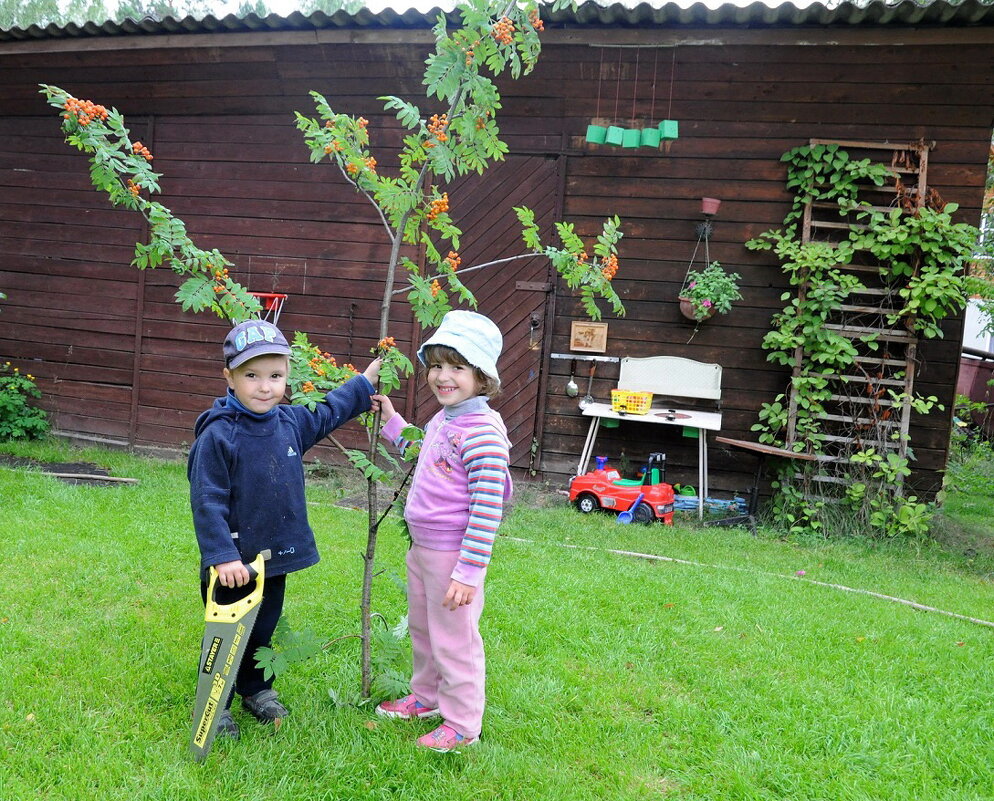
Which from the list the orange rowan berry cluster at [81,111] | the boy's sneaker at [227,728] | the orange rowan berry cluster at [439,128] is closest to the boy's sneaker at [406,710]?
the boy's sneaker at [227,728]

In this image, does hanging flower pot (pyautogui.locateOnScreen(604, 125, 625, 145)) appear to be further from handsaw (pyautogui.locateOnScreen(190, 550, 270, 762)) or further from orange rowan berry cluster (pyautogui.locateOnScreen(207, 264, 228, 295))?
handsaw (pyautogui.locateOnScreen(190, 550, 270, 762))

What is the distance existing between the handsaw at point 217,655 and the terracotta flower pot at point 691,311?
4.65 metres

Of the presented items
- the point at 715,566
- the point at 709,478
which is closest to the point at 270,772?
the point at 715,566

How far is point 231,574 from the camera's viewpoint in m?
2.19

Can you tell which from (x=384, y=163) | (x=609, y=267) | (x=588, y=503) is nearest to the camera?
(x=609, y=267)

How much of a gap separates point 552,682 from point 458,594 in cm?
85

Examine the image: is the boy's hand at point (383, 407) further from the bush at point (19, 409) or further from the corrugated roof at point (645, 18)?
the bush at point (19, 409)

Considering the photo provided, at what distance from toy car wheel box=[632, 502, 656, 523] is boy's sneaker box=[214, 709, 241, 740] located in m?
3.78

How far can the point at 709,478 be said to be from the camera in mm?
6309

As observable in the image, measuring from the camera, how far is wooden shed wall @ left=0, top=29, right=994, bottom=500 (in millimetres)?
5887

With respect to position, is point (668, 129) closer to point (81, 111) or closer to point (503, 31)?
point (503, 31)

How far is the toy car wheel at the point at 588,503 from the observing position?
5.94m

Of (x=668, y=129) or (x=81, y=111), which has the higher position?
(x=668, y=129)

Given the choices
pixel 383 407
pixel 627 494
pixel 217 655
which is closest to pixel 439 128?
pixel 383 407
